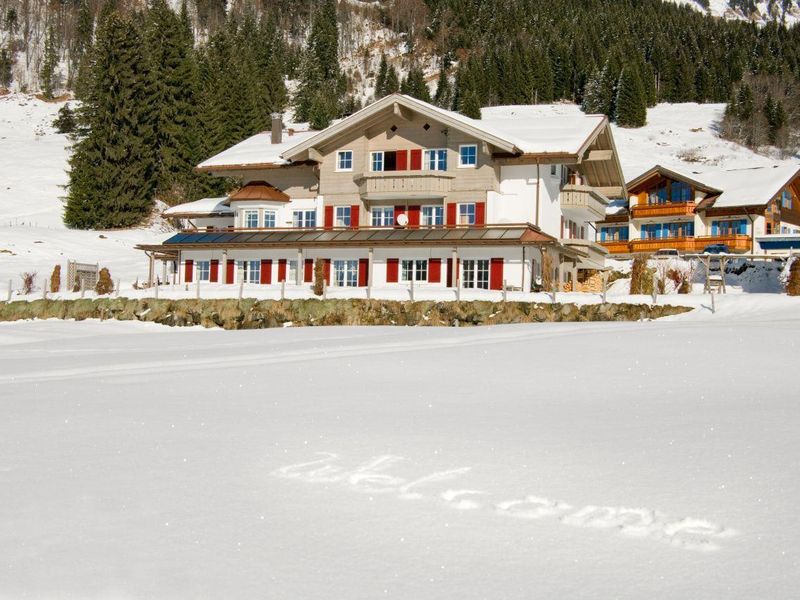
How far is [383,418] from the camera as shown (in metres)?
9.58

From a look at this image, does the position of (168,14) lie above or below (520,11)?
below

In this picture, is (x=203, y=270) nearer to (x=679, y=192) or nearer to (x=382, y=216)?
(x=382, y=216)

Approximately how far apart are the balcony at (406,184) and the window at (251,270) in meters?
6.58

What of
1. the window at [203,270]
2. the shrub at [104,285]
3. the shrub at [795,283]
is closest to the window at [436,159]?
the window at [203,270]

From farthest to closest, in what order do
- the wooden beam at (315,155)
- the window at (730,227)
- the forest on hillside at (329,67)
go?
1. the forest on hillside at (329,67)
2. the window at (730,227)
3. the wooden beam at (315,155)

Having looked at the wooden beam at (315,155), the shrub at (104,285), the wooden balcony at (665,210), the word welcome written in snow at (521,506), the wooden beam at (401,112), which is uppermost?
the wooden beam at (401,112)

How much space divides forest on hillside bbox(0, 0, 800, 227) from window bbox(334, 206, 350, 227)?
96.3ft

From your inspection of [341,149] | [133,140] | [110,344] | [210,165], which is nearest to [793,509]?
[110,344]

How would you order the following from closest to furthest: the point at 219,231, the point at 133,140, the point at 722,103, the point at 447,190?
the point at 447,190
the point at 219,231
the point at 133,140
the point at 722,103

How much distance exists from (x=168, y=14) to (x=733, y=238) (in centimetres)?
5232

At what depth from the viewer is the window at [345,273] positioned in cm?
4003

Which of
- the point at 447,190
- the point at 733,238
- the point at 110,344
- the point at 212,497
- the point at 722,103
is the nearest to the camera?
the point at 212,497

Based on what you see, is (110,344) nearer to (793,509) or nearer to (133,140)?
(793,509)

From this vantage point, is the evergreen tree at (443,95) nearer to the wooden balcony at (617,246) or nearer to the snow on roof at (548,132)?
the wooden balcony at (617,246)
